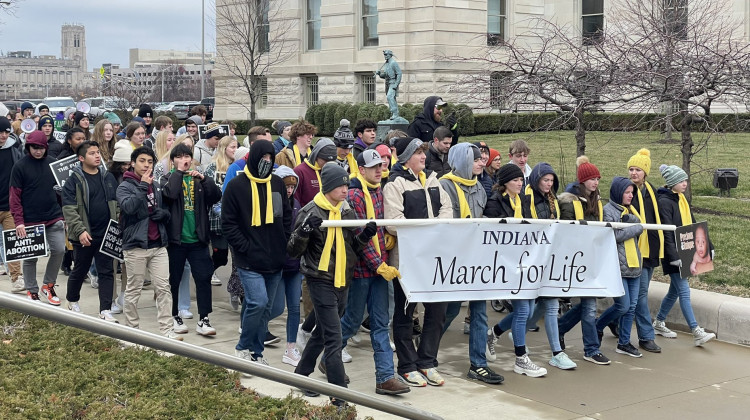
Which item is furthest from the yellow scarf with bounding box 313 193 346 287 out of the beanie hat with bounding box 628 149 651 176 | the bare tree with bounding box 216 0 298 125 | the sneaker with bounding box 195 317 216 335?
the bare tree with bounding box 216 0 298 125

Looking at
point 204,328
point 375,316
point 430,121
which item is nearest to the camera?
point 375,316

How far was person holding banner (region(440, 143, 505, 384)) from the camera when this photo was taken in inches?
332

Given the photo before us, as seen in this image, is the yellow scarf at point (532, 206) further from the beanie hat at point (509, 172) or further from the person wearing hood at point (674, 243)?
the person wearing hood at point (674, 243)

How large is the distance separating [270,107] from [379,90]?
8.22 metres

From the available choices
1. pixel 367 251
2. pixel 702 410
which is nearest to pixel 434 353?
pixel 367 251

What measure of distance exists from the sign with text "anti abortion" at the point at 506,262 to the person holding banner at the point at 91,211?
3.57 metres

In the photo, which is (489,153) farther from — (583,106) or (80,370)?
(80,370)

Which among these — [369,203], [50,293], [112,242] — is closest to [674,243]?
[369,203]

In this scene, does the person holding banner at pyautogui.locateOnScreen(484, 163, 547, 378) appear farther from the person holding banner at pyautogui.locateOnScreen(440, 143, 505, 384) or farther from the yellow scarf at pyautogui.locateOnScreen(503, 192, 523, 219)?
the person holding banner at pyautogui.locateOnScreen(440, 143, 505, 384)

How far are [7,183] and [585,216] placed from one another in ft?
23.2

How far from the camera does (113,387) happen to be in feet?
24.0

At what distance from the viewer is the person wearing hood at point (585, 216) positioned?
9117mm

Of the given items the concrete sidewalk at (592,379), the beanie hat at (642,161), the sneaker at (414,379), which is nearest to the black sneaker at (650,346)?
the concrete sidewalk at (592,379)

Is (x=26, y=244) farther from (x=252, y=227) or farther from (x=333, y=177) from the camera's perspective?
(x=333, y=177)
